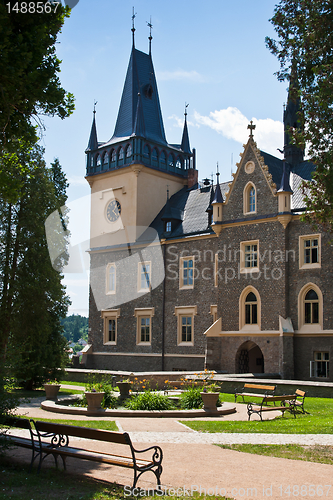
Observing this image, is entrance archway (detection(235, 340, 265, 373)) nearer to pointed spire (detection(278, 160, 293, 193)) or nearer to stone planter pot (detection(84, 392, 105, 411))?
pointed spire (detection(278, 160, 293, 193))

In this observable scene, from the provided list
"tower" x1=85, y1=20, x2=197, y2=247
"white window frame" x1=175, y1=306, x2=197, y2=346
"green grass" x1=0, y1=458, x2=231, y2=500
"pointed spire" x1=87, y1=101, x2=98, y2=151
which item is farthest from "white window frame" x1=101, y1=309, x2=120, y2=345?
"green grass" x1=0, y1=458, x2=231, y2=500

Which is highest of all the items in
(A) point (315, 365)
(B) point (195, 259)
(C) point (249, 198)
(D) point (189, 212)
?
(D) point (189, 212)

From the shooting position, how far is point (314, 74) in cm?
1441

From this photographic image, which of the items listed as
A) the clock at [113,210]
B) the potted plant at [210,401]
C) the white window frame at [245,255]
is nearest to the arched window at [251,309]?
the white window frame at [245,255]

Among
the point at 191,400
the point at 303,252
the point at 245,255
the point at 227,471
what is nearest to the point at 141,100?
the point at 245,255

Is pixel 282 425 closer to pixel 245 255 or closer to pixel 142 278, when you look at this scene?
pixel 245 255

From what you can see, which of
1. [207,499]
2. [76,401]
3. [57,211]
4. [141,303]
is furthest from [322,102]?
[141,303]

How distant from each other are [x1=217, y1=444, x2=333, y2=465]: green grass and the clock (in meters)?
30.0

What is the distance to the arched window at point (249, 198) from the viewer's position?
2983 centimetres

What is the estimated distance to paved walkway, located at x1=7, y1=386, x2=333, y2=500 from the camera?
7520 mm

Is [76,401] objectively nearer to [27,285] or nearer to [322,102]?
[27,285]

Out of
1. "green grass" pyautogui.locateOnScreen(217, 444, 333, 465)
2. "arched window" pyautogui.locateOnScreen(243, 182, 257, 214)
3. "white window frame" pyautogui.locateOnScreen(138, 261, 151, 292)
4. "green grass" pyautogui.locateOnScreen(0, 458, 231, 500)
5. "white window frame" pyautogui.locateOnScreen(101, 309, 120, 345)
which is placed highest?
"arched window" pyautogui.locateOnScreen(243, 182, 257, 214)

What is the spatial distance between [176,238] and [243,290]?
696 cm

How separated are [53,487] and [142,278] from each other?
29091 millimetres
